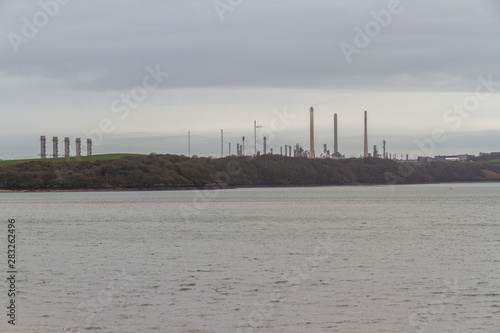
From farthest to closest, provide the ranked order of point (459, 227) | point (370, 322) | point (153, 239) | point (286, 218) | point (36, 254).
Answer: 1. point (286, 218)
2. point (459, 227)
3. point (153, 239)
4. point (36, 254)
5. point (370, 322)

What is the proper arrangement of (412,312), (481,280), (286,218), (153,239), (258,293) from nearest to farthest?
(412,312), (258,293), (481,280), (153,239), (286,218)

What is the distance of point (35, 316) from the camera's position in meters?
26.4

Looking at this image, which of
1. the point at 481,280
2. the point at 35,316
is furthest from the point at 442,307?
the point at 35,316

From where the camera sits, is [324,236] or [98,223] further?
[98,223]

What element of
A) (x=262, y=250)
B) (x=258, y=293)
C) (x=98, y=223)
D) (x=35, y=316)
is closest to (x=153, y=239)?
(x=262, y=250)

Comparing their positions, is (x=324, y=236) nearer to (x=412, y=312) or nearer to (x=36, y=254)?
(x=36, y=254)

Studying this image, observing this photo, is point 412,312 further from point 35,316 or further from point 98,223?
point 98,223

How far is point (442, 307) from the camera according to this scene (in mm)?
28219

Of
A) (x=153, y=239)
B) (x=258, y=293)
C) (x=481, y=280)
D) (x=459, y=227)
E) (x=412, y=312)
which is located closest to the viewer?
(x=412, y=312)

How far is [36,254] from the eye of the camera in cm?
4778

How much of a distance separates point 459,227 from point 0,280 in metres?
51.7

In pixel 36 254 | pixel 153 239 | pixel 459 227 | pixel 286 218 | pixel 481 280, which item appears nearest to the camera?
pixel 481 280

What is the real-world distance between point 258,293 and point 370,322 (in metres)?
7.03

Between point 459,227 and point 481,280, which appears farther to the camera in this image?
point 459,227
